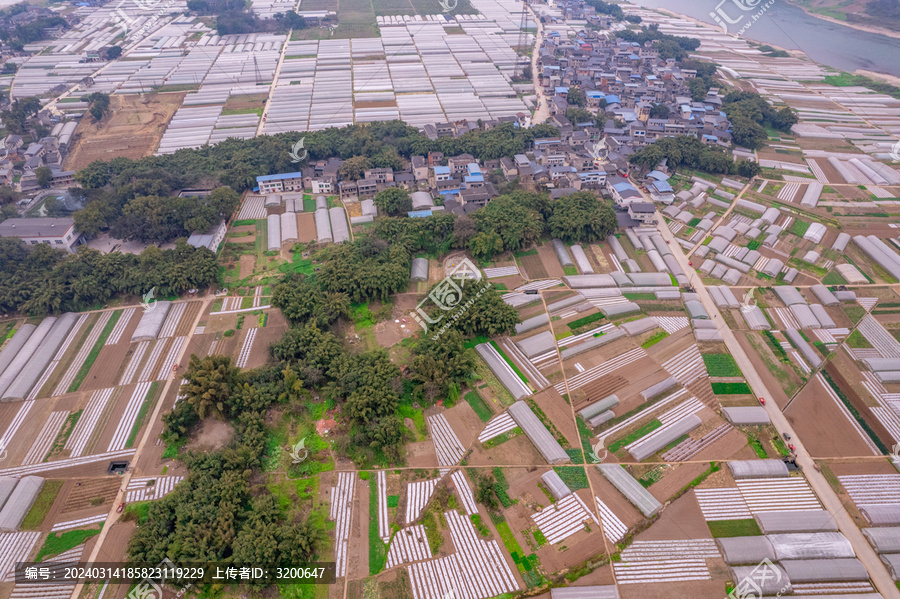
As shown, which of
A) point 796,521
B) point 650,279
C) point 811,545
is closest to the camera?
point 811,545

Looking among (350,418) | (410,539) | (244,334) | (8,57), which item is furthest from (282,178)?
(8,57)

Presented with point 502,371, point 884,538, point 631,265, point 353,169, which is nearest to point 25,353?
point 353,169

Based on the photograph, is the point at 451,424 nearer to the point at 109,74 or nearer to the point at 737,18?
the point at 109,74

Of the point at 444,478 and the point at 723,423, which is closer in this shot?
the point at 444,478

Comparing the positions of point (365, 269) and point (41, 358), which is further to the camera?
point (365, 269)

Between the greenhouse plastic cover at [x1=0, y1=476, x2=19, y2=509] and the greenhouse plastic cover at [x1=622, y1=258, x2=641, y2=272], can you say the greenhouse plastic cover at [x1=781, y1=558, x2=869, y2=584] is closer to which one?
the greenhouse plastic cover at [x1=622, y1=258, x2=641, y2=272]

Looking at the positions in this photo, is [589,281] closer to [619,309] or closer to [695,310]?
[619,309]

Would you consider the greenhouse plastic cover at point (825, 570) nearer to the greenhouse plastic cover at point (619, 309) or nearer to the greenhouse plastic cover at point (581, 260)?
the greenhouse plastic cover at point (619, 309)
